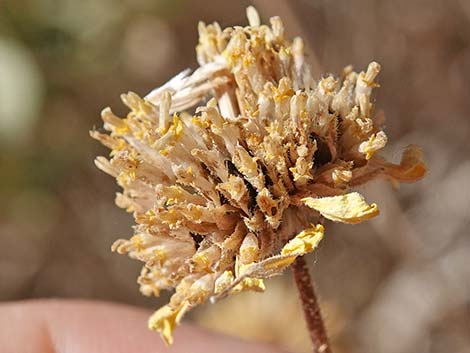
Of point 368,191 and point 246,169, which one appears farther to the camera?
point 368,191

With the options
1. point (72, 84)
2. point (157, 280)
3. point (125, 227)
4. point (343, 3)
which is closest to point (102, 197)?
point (125, 227)

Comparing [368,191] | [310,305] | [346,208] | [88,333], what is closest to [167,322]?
[310,305]

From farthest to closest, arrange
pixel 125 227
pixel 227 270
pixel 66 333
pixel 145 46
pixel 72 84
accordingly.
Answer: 1. pixel 125 227
2. pixel 145 46
3. pixel 72 84
4. pixel 66 333
5. pixel 227 270

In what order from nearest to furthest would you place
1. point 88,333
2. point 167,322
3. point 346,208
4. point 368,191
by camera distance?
point 346,208
point 167,322
point 88,333
point 368,191

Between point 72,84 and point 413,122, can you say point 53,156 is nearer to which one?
point 72,84

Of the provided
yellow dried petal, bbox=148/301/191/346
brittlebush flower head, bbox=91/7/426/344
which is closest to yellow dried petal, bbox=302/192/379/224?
brittlebush flower head, bbox=91/7/426/344

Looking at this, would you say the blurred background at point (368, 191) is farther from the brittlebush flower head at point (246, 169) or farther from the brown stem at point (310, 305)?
the brittlebush flower head at point (246, 169)

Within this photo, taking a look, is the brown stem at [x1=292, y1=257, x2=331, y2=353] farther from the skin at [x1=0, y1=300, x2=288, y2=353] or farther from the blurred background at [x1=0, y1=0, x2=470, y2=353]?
the blurred background at [x1=0, y1=0, x2=470, y2=353]

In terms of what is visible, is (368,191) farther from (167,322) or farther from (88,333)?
(167,322)
